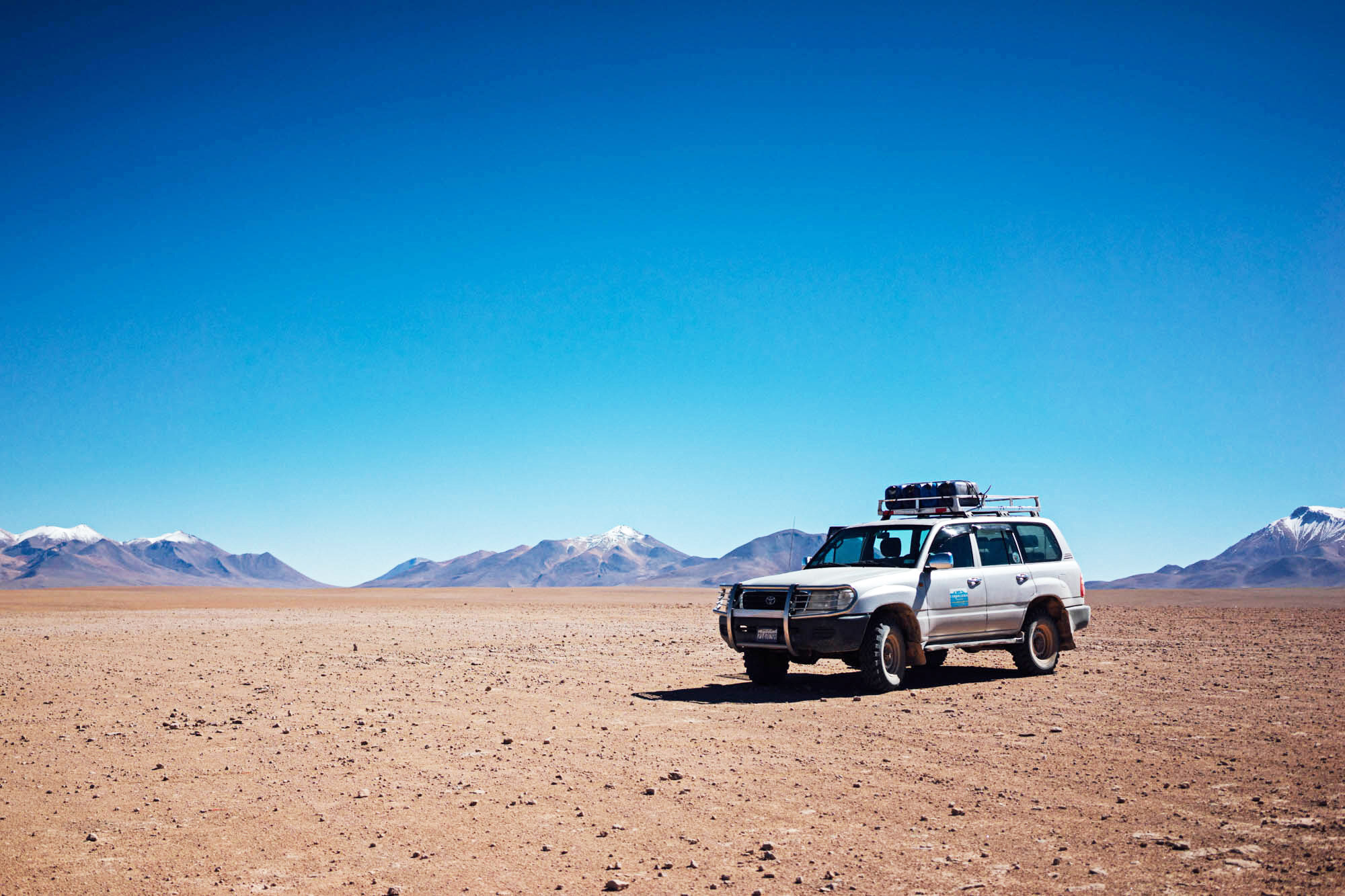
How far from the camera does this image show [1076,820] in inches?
274

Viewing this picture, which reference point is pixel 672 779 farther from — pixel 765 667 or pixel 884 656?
pixel 765 667

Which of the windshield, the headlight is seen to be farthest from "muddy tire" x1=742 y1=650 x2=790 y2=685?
the windshield

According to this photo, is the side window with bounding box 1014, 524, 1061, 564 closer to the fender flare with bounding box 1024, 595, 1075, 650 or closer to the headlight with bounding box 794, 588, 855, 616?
the fender flare with bounding box 1024, 595, 1075, 650

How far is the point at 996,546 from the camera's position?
15203mm

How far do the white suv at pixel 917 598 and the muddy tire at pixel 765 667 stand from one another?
0.02m

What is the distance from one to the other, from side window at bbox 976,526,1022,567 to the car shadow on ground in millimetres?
1751

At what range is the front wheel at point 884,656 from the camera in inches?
522

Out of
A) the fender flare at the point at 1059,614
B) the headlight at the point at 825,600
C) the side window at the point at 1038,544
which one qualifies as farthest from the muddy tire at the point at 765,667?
the side window at the point at 1038,544

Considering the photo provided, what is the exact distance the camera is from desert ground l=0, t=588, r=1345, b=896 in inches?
239

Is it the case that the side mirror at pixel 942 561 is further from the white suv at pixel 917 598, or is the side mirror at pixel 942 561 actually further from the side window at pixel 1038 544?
the side window at pixel 1038 544

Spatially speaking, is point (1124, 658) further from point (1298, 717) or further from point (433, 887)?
point (433, 887)

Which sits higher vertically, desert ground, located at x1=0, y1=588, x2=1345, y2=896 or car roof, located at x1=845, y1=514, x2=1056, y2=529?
car roof, located at x1=845, y1=514, x2=1056, y2=529

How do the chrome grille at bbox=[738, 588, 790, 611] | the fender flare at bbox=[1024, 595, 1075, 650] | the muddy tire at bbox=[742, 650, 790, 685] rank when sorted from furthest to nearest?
the fender flare at bbox=[1024, 595, 1075, 650]
the muddy tire at bbox=[742, 650, 790, 685]
the chrome grille at bbox=[738, 588, 790, 611]

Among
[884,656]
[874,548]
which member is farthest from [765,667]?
[874,548]
